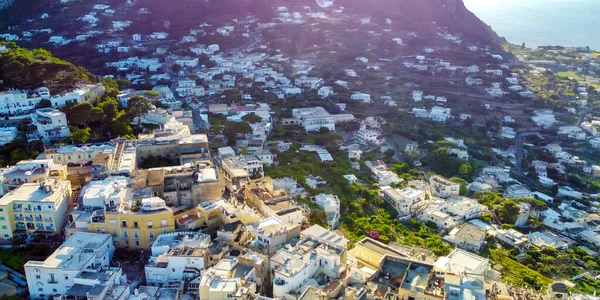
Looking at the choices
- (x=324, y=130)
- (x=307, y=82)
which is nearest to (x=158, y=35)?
(x=307, y=82)

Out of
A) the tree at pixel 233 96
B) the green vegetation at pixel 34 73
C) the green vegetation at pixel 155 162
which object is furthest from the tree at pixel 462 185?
the green vegetation at pixel 34 73

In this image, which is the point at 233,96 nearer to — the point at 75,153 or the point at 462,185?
the point at 75,153

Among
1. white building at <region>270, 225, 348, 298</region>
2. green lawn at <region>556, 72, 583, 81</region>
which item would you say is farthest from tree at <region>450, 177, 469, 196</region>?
→ green lawn at <region>556, 72, 583, 81</region>

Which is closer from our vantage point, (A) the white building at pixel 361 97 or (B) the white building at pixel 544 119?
(B) the white building at pixel 544 119

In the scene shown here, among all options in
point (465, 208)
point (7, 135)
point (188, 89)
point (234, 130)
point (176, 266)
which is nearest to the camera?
point (176, 266)

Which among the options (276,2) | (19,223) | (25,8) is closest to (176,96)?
(19,223)

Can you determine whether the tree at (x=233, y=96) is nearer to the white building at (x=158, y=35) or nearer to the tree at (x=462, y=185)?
the tree at (x=462, y=185)

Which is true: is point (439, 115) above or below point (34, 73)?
Result: below

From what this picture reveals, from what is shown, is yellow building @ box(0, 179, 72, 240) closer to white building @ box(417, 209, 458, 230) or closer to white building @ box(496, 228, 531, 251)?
white building @ box(417, 209, 458, 230)
